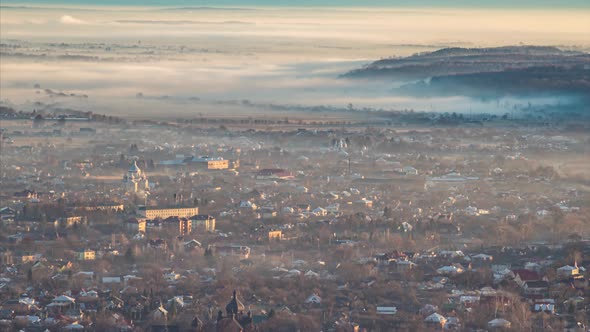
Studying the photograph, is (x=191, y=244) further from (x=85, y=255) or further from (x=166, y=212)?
(x=166, y=212)

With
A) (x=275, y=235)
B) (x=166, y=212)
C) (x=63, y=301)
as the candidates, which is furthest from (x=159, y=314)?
(x=166, y=212)

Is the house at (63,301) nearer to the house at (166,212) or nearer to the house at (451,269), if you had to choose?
the house at (451,269)

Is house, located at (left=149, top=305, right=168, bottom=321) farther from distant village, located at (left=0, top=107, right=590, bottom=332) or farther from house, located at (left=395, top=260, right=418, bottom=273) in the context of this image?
house, located at (left=395, top=260, right=418, bottom=273)

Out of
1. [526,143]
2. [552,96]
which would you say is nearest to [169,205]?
[526,143]

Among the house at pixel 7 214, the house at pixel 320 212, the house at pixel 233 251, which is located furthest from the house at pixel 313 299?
the house at pixel 320 212

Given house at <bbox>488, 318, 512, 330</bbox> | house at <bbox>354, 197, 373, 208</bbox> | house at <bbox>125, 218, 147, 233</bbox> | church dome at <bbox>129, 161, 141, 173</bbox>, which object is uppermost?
house at <bbox>488, 318, 512, 330</bbox>

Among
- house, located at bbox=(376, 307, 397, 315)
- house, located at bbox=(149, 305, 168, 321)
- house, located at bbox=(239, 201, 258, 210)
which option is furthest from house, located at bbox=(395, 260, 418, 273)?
house, located at bbox=(239, 201, 258, 210)
